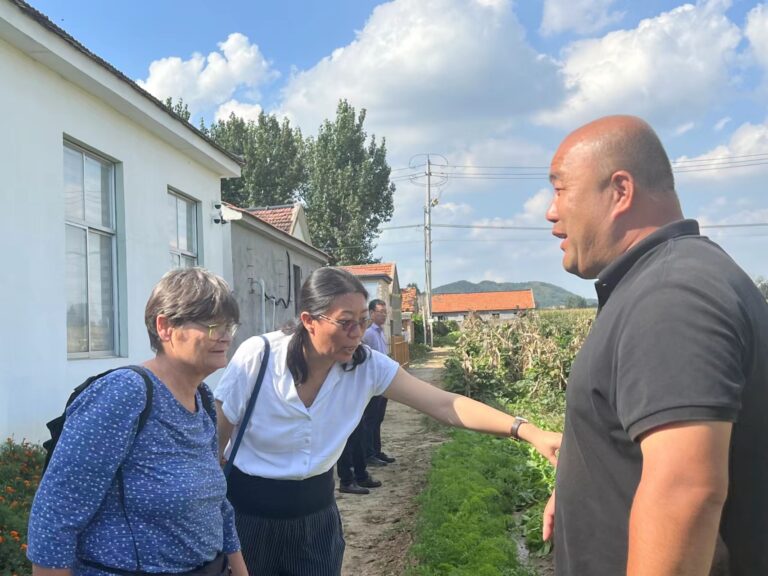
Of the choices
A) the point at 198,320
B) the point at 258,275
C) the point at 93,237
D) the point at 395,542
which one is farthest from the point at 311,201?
the point at 198,320

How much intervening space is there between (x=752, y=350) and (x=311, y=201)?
37.8 m

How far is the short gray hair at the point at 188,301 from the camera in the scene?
200 centimetres

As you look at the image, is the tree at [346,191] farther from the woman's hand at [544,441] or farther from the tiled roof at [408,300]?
the woman's hand at [544,441]

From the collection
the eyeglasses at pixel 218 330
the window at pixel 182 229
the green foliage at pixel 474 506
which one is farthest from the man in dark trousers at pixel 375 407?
the eyeglasses at pixel 218 330

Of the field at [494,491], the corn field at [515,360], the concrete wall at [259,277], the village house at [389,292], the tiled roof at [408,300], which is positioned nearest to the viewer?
the field at [494,491]

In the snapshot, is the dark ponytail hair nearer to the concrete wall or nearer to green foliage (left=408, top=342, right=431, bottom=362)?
the concrete wall

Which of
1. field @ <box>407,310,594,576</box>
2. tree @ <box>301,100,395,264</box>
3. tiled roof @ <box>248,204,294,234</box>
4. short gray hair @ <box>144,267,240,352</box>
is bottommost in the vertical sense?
field @ <box>407,310,594,576</box>

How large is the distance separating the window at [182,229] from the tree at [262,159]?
2644 centimetres

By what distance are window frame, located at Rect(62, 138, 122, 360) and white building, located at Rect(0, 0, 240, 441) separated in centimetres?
1

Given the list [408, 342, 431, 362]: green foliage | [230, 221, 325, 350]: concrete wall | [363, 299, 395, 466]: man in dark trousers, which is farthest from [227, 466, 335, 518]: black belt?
[408, 342, 431, 362]: green foliage

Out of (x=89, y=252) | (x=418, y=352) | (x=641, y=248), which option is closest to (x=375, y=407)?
(x=89, y=252)

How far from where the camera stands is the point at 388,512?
6500 mm

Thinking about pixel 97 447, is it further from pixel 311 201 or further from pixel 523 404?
pixel 311 201

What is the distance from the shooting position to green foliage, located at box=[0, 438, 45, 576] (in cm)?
384
